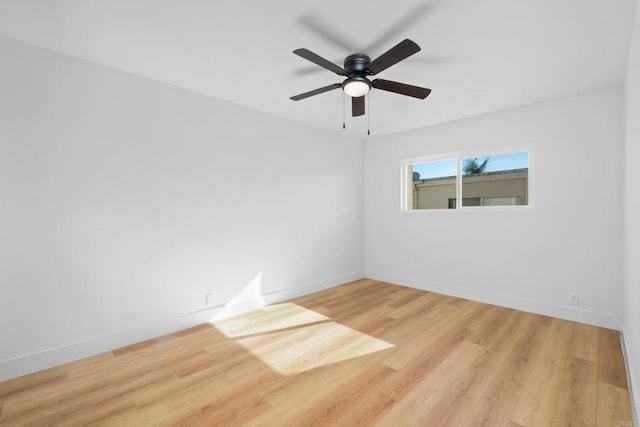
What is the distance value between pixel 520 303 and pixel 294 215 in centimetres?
305

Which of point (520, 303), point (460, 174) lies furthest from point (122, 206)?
point (520, 303)

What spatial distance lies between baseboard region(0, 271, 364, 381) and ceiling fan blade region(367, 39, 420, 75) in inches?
114

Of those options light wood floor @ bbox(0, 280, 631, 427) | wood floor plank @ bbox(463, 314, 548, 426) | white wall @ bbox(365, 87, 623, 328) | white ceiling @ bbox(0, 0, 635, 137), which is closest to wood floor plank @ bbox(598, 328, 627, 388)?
light wood floor @ bbox(0, 280, 631, 427)

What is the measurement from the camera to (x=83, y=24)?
76.9 inches

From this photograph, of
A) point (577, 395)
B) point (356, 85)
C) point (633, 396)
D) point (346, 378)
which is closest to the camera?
point (633, 396)

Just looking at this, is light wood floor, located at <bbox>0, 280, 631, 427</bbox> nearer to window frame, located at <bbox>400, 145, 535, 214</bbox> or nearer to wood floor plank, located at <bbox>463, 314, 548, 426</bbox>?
wood floor plank, located at <bbox>463, 314, 548, 426</bbox>

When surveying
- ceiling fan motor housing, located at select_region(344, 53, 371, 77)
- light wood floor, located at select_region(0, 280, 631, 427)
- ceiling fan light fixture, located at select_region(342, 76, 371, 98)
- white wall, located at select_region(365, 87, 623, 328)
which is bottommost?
light wood floor, located at select_region(0, 280, 631, 427)

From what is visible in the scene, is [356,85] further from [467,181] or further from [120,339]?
[120,339]

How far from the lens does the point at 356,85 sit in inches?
89.4

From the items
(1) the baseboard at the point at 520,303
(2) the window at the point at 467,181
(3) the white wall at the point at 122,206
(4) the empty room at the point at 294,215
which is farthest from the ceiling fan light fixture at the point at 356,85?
(1) the baseboard at the point at 520,303

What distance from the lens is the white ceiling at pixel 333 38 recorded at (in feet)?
5.84

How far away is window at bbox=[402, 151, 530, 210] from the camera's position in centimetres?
357

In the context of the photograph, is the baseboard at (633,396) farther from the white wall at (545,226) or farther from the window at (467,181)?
the window at (467,181)

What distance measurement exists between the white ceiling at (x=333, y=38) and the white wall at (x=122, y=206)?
317 mm
